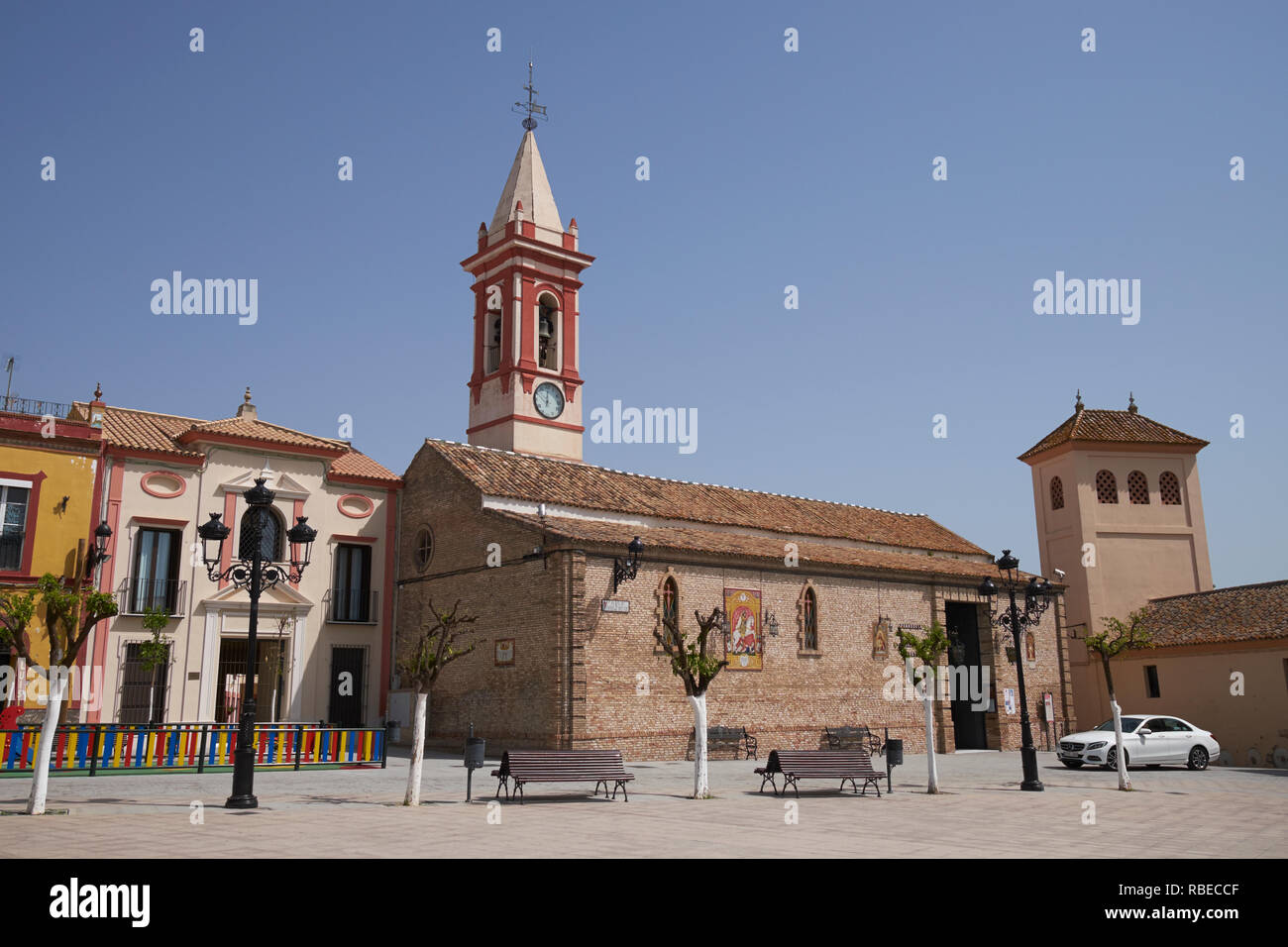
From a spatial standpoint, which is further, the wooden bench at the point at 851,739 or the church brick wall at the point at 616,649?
the wooden bench at the point at 851,739

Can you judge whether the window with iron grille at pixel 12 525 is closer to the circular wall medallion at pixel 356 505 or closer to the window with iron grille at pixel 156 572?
the window with iron grille at pixel 156 572

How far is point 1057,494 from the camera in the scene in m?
37.0

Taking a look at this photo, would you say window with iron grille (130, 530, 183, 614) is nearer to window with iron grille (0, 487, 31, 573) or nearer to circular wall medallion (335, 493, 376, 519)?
window with iron grille (0, 487, 31, 573)

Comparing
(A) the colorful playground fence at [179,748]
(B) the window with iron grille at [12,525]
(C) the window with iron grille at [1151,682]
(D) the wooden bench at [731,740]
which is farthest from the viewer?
(C) the window with iron grille at [1151,682]

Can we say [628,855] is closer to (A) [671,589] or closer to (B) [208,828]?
(B) [208,828]

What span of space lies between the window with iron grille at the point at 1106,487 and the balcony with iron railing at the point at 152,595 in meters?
30.5

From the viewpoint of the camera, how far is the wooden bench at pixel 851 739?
87.8 feet

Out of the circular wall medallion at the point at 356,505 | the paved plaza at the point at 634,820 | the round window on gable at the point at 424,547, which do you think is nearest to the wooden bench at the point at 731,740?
the paved plaza at the point at 634,820

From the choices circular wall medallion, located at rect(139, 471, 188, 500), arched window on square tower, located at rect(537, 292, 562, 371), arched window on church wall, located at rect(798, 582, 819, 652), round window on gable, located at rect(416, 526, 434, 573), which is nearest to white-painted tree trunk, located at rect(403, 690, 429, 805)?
round window on gable, located at rect(416, 526, 434, 573)

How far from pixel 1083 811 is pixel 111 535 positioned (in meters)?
22.3

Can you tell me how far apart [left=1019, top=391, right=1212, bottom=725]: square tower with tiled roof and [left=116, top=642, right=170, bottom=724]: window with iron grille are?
29.2m

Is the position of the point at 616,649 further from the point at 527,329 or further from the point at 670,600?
the point at 527,329

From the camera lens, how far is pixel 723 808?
14.2 meters

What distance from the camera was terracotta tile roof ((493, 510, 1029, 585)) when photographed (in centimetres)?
2442
